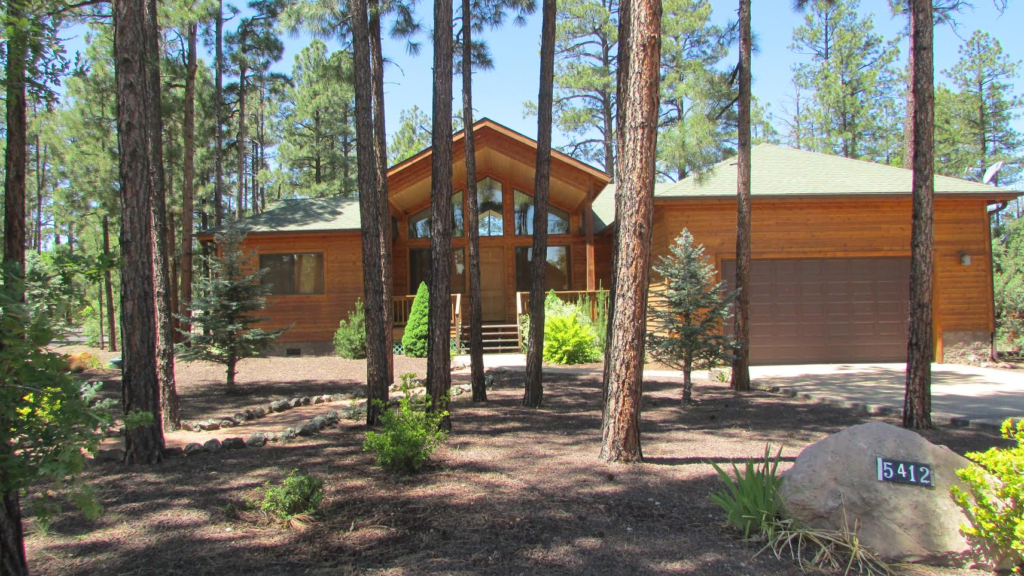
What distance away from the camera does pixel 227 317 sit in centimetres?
994

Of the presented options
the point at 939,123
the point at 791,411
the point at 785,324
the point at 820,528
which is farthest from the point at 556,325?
the point at 939,123

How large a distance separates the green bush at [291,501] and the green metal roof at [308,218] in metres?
11.7

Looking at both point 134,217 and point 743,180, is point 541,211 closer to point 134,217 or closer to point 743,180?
point 743,180

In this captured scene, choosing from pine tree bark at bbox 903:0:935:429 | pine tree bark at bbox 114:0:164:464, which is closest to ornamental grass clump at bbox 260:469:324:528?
pine tree bark at bbox 114:0:164:464

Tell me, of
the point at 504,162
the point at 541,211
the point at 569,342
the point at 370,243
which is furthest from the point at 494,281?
the point at 370,243

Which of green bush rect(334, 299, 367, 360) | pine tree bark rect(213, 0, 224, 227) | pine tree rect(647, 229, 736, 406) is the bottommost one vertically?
green bush rect(334, 299, 367, 360)

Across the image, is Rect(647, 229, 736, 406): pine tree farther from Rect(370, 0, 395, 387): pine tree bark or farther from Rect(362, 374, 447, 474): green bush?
Rect(370, 0, 395, 387): pine tree bark

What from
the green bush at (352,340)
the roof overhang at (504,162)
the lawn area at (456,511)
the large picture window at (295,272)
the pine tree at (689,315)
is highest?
the roof overhang at (504,162)

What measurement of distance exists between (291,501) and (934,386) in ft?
32.2

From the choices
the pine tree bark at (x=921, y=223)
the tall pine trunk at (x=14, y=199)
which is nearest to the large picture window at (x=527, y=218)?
the pine tree bark at (x=921, y=223)

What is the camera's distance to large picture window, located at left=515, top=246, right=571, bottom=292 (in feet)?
55.7

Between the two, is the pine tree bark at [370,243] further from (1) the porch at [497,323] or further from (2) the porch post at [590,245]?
(2) the porch post at [590,245]

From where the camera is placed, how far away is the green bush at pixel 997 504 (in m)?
2.96

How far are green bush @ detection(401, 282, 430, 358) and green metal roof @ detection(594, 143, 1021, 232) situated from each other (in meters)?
5.67
